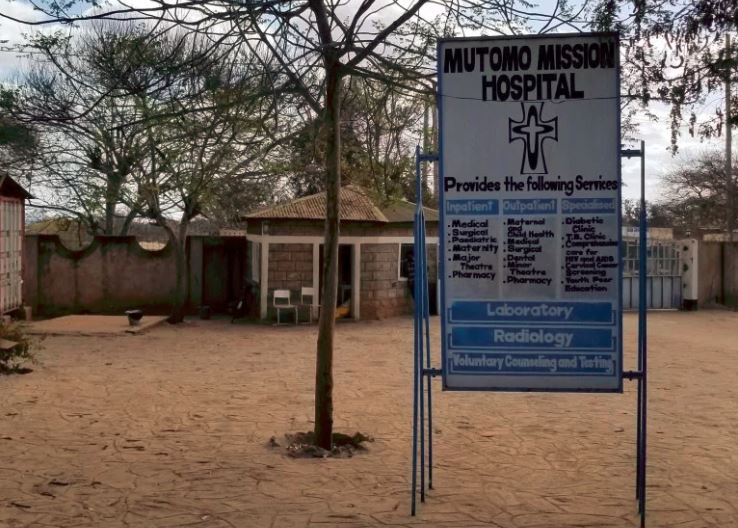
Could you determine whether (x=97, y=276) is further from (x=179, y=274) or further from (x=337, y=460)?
(x=337, y=460)

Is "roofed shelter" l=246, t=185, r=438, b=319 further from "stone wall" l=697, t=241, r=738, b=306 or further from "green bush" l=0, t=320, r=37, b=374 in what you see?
"stone wall" l=697, t=241, r=738, b=306

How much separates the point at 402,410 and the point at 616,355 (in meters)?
4.33

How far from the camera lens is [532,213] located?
5.43 m

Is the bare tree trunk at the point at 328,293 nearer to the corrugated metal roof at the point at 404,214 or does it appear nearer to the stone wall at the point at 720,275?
the corrugated metal roof at the point at 404,214

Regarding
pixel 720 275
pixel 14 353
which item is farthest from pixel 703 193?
pixel 14 353

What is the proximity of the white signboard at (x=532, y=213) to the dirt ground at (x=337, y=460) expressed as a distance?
1113mm

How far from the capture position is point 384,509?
577cm

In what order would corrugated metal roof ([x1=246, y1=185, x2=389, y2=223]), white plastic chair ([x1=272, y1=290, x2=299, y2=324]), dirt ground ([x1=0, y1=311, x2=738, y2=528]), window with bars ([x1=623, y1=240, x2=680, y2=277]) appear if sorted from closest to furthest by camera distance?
dirt ground ([x1=0, y1=311, x2=738, y2=528])
corrugated metal roof ([x1=246, y1=185, x2=389, y2=223])
white plastic chair ([x1=272, y1=290, x2=299, y2=324])
window with bars ([x1=623, y1=240, x2=680, y2=277])

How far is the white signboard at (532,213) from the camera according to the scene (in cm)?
538

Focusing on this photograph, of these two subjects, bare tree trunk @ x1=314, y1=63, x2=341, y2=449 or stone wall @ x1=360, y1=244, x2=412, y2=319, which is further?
stone wall @ x1=360, y1=244, x2=412, y2=319

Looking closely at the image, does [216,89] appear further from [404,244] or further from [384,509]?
[404,244]

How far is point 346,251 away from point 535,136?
15.0 metres

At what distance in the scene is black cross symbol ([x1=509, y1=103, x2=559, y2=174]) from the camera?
17.7ft

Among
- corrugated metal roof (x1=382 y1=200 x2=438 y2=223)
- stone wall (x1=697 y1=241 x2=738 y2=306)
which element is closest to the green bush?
corrugated metal roof (x1=382 y1=200 x2=438 y2=223)
